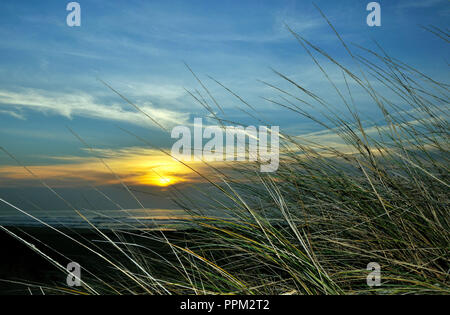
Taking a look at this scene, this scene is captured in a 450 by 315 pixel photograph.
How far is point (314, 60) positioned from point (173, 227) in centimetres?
124

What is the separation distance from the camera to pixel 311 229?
1.78m

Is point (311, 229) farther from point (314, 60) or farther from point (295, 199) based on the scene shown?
point (314, 60)

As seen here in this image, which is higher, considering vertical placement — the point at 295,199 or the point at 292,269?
the point at 295,199

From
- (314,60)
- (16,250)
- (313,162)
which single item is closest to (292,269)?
(313,162)

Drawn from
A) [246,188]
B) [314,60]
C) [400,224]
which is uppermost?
[314,60]

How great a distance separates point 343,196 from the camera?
5.23 ft
